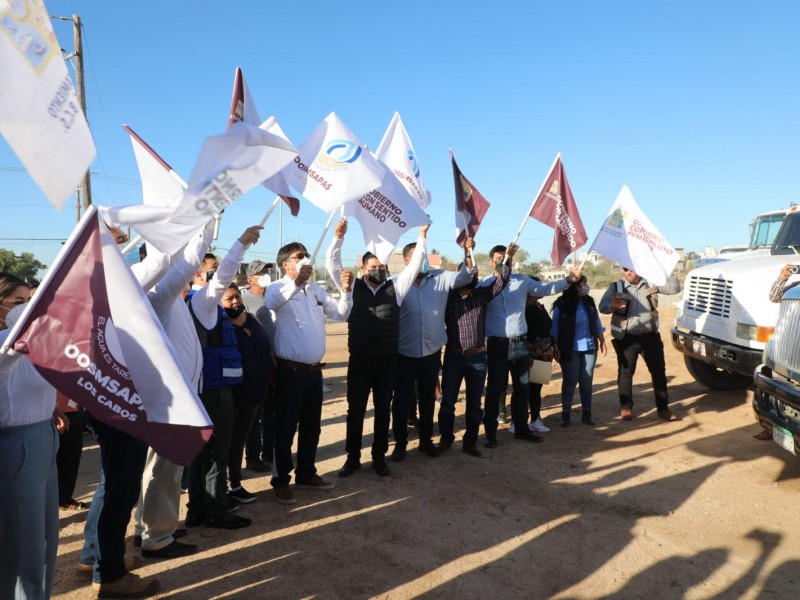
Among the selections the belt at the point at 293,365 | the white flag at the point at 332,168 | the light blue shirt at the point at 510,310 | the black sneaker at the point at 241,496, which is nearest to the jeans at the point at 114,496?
the black sneaker at the point at 241,496

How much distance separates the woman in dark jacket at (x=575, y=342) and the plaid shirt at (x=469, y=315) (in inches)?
61.3

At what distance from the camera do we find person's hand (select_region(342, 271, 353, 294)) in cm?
525

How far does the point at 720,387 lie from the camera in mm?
8805

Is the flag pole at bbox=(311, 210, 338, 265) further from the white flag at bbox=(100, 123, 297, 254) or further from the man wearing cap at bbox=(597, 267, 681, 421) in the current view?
the man wearing cap at bbox=(597, 267, 681, 421)

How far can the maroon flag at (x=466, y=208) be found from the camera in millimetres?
6227

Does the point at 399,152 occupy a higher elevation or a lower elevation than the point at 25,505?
higher

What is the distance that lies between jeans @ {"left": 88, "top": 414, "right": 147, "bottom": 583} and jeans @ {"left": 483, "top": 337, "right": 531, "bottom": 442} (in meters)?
3.91

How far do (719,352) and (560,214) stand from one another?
272cm

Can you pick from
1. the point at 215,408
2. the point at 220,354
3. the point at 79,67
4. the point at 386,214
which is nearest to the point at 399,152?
the point at 386,214

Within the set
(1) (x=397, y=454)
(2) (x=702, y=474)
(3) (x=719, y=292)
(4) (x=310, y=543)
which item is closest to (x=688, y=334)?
(3) (x=719, y=292)

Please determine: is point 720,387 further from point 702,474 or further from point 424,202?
point 424,202

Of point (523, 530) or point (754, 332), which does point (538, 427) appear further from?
point (523, 530)

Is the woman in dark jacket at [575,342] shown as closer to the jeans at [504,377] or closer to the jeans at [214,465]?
the jeans at [504,377]

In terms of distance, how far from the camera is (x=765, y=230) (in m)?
11.2
